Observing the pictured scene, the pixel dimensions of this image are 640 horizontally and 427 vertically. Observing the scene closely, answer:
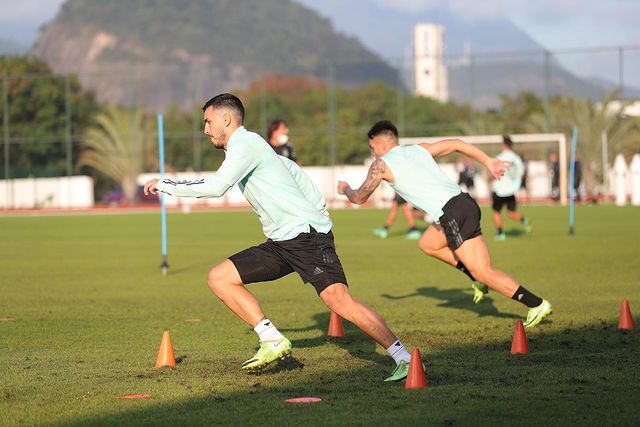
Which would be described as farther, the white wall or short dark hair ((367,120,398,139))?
the white wall

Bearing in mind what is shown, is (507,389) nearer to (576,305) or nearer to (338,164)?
(576,305)

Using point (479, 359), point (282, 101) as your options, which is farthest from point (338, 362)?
point (282, 101)

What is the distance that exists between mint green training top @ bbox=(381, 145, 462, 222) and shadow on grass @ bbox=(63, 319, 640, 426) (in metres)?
2.00

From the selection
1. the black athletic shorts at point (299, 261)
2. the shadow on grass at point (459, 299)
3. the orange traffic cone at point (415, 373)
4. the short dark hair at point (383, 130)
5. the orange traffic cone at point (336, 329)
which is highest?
the short dark hair at point (383, 130)

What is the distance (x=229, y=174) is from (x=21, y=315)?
5709mm

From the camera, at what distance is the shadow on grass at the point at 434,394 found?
681 centimetres

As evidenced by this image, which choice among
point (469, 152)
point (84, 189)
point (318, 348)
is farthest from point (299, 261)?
point (84, 189)

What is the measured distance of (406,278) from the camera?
56.7 feet

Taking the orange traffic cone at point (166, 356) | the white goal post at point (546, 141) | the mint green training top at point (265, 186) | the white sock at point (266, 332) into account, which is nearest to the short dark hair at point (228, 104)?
the mint green training top at point (265, 186)

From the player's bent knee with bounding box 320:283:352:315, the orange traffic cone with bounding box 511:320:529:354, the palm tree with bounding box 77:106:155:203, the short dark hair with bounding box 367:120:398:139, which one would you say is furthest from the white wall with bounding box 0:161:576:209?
the player's bent knee with bounding box 320:283:352:315

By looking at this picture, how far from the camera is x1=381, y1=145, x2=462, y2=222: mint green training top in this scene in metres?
11.1

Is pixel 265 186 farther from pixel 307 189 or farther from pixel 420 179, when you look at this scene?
pixel 420 179

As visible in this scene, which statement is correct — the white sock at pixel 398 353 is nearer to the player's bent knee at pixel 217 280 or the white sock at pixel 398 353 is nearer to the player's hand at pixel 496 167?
the player's bent knee at pixel 217 280

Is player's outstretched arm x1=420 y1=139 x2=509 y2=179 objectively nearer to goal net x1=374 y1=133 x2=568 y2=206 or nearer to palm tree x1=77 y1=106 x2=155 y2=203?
goal net x1=374 y1=133 x2=568 y2=206
